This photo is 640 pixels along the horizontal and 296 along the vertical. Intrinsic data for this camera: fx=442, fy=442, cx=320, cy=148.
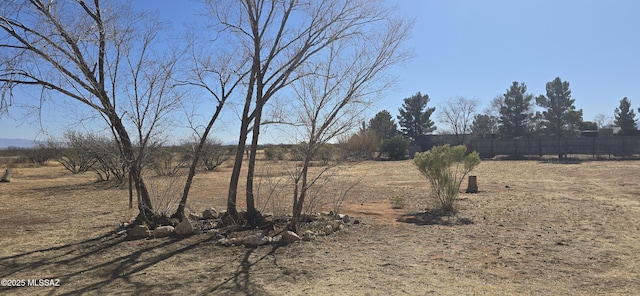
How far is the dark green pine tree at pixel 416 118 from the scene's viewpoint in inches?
A: 2100

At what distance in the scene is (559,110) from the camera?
4653 cm

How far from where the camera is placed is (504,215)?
33.2 feet

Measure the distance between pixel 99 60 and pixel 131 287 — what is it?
4338 mm

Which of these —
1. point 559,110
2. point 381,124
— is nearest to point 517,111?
point 559,110

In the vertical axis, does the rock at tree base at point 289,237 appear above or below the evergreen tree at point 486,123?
below

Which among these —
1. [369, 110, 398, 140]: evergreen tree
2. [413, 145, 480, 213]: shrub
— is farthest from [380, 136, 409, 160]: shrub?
[413, 145, 480, 213]: shrub

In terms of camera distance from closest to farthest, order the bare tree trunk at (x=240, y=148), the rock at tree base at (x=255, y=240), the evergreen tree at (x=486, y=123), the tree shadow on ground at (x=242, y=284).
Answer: the tree shadow on ground at (x=242, y=284) < the rock at tree base at (x=255, y=240) < the bare tree trunk at (x=240, y=148) < the evergreen tree at (x=486, y=123)

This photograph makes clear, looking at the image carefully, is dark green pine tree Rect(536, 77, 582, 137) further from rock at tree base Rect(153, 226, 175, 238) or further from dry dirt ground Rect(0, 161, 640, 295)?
rock at tree base Rect(153, 226, 175, 238)

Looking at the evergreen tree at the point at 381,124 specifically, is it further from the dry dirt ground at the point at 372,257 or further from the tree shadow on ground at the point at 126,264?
the tree shadow on ground at the point at 126,264

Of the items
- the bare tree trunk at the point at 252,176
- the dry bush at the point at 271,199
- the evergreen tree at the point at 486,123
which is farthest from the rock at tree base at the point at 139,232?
the evergreen tree at the point at 486,123

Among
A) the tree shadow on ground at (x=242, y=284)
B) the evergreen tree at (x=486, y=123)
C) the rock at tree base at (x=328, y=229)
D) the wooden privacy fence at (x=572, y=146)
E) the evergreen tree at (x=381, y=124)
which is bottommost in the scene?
the tree shadow on ground at (x=242, y=284)

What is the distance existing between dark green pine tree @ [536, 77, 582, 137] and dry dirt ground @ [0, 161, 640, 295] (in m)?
39.6

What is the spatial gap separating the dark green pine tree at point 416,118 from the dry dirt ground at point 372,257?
42490 millimetres

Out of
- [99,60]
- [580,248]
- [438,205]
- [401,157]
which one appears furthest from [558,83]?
[99,60]
